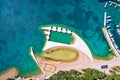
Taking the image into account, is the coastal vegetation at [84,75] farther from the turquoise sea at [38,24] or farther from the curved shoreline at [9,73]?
the curved shoreline at [9,73]

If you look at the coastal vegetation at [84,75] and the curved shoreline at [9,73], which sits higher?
the curved shoreline at [9,73]

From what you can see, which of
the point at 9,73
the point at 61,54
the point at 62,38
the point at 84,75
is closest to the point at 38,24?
the point at 62,38

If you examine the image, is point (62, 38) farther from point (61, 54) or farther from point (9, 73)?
point (9, 73)

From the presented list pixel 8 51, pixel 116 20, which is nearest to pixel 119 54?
pixel 116 20

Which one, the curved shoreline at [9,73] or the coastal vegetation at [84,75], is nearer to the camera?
the coastal vegetation at [84,75]

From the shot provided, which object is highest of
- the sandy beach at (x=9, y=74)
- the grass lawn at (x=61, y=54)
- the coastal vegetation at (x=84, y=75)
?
the grass lawn at (x=61, y=54)

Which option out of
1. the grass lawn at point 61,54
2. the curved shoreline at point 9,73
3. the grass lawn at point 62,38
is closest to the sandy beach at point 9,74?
the curved shoreline at point 9,73

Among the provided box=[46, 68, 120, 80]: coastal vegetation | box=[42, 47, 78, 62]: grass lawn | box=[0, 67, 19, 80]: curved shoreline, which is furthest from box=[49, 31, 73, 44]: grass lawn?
box=[0, 67, 19, 80]: curved shoreline
